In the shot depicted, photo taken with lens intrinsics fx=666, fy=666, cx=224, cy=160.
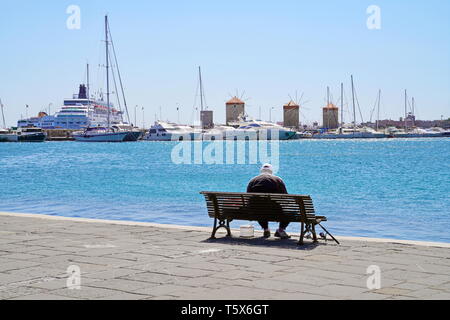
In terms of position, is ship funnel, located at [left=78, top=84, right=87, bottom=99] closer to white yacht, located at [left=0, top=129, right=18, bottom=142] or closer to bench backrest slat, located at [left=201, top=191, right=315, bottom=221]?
white yacht, located at [left=0, top=129, right=18, bottom=142]

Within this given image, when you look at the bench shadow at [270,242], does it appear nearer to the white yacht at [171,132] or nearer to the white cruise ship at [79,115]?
the white yacht at [171,132]

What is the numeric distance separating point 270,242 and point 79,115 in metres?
145

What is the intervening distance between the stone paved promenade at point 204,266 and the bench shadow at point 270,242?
0.5 inches

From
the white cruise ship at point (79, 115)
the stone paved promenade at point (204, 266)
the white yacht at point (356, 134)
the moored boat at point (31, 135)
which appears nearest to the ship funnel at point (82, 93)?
the white cruise ship at point (79, 115)

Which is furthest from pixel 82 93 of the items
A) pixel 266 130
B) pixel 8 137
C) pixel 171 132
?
pixel 266 130

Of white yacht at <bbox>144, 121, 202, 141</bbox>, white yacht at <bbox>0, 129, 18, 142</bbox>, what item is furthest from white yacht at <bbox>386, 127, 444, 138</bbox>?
white yacht at <bbox>0, 129, 18, 142</bbox>

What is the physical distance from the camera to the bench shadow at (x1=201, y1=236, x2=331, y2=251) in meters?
8.47

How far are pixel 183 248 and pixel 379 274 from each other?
267 cm

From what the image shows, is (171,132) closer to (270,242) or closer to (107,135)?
(107,135)

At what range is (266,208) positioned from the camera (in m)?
8.83

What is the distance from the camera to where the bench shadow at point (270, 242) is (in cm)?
847

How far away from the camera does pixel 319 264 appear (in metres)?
7.17
